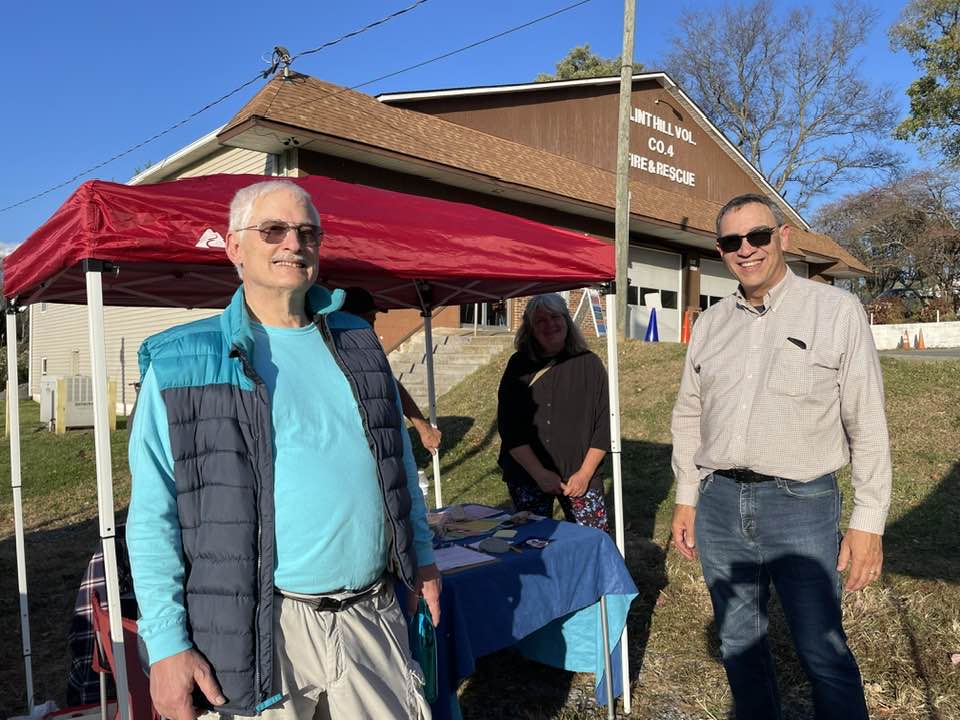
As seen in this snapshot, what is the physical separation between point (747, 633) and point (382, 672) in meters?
1.47

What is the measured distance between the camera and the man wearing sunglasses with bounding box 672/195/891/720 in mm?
2355

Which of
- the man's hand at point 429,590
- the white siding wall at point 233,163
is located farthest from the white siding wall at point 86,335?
the man's hand at point 429,590

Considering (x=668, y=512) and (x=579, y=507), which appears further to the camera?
(x=668, y=512)

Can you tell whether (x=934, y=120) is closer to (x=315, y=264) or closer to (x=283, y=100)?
(x=283, y=100)

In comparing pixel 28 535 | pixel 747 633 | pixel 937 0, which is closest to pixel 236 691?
pixel 747 633

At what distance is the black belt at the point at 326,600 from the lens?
171cm

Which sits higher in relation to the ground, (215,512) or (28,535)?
(215,512)

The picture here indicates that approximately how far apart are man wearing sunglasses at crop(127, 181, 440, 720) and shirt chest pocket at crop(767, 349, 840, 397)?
4.33ft

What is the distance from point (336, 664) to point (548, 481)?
2.69 m

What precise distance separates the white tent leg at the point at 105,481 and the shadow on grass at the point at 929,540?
16.1ft

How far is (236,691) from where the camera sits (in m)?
1.60

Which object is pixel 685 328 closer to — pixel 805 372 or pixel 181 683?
pixel 805 372

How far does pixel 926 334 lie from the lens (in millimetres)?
25453

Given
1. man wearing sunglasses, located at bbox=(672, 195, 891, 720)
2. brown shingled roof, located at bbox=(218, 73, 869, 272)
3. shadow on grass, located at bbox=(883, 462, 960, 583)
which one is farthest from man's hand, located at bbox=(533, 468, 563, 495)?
brown shingled roof, located at bbox=(218, 73, 869, 272)
